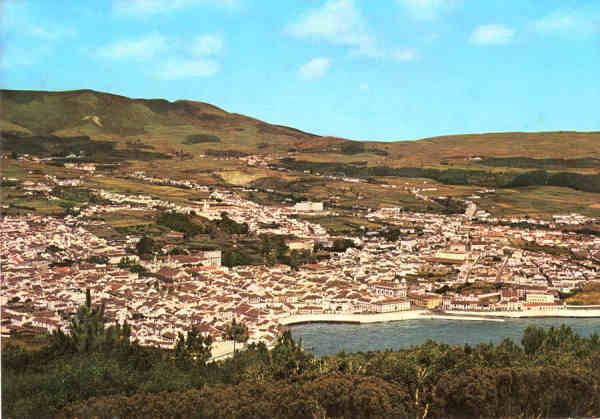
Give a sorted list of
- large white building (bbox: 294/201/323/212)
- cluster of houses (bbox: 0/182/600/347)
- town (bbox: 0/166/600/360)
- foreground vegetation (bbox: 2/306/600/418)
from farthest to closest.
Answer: large white building (bbox: 294/201/323/212), town (bbox: 0/166/600/360), cluster of houses (bbox: 0/182/600/347), foreground vegetation (bbox: 2/306/600/418)

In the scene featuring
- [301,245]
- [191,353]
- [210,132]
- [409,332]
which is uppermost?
[210,132]

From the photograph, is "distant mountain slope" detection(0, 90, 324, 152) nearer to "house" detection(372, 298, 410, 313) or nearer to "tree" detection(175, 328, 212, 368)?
"house" detection(372, 298, 410, 313)

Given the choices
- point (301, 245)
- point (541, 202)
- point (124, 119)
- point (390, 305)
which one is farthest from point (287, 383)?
point (124, 119)

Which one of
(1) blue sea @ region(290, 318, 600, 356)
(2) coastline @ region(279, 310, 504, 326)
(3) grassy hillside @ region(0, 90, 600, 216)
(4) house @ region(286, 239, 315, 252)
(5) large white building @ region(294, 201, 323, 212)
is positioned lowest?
(1) blue sea @ region(290, 318, 600, 356)

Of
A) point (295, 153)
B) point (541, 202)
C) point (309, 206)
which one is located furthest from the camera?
point (295, 153)

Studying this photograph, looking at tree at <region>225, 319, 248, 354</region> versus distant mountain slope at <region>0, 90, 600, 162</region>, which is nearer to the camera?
tree at <region>225, 319, 248, 354</region>

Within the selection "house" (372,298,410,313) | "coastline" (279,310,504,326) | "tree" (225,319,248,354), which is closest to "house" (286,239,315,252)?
"house" (372,298,410,313)

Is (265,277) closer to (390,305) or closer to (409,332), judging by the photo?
(390,305)
